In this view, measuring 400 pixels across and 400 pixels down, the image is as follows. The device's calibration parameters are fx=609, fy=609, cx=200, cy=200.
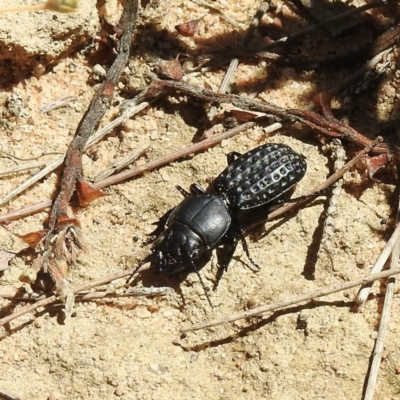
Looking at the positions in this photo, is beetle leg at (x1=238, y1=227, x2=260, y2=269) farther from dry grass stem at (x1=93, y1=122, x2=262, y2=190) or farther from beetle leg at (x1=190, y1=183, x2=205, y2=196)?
dry grass stem at (x1=93, y1=122, x2=262, y2=190)

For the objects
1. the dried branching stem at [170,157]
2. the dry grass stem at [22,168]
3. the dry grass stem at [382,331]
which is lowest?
the dry grass stem at [382,331]

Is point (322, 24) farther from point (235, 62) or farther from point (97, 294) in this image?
point (97, 294)

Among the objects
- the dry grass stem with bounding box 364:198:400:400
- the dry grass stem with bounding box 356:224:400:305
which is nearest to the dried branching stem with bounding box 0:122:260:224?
the dry grass stem with bounding box 356:224:400:305

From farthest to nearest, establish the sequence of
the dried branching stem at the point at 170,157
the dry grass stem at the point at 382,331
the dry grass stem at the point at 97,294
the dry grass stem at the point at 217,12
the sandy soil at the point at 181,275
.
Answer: the dry grass stem at the point at 217,12
the dried branching stem at the point at 170,157
the dry grass stem at the point at 97,294
the sandy soil at the point at 181,275
the dry grass stem at the point at 382,331

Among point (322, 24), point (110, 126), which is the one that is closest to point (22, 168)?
point (110, 126)

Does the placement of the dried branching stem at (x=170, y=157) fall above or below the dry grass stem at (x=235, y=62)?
below

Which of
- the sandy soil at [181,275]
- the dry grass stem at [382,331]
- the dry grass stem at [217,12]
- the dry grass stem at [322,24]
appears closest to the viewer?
the dry grass stem at [382,331]

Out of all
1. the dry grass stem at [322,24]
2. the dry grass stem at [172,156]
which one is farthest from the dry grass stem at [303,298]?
the dry grass stem at [322,24]

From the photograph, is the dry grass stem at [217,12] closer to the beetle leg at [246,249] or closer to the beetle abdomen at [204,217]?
the beetle abdomen at [204,217]
